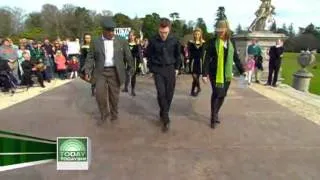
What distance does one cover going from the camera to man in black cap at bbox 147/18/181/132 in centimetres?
907

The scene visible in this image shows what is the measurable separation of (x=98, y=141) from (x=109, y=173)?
176 cm

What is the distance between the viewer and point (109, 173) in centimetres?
650

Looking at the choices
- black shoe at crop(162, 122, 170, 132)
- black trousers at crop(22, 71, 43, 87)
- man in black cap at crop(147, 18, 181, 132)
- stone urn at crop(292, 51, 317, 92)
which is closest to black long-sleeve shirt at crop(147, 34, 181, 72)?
man in black cap at crop(147, 18, 181, 132)

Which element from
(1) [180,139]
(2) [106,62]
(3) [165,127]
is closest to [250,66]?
(3) [165,127]

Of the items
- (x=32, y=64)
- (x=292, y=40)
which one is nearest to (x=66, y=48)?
(x=32, y=64)

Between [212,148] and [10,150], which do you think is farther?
[212,148]

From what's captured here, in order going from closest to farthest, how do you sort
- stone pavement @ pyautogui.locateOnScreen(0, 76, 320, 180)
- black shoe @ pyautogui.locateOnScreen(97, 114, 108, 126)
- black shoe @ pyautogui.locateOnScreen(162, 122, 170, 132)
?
stone pavement @ pyautogui.locateOnScreen(0, 76, 320, 180) → black shoe @ pyautogui.locateOnScreen(162, 122, 170, 132) → black shoe @ pyautogui.locateOnScreen(97, 114, 108, 126)

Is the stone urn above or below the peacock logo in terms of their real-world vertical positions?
below

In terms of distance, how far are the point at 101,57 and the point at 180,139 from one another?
2.03 meters

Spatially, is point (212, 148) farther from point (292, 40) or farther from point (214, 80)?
point (292, 40)

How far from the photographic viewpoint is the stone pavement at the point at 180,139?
21.5ft

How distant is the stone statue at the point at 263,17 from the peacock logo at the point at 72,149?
19.2m

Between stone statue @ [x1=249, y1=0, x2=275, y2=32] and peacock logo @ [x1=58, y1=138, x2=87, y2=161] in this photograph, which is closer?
peacock logo @ [x1=58, y1=138, x2=87, y2=161]

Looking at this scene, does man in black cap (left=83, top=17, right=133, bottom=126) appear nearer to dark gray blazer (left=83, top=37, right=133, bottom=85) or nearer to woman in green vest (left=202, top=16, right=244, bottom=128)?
dark gray blazer (left=83, top=37, right=133, bottom=85)
